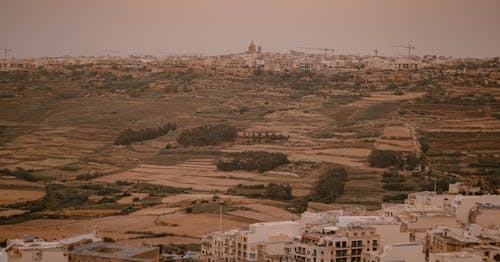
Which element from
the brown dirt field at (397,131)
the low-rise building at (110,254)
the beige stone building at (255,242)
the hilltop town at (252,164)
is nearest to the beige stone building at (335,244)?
the hilltop town at (252,164)

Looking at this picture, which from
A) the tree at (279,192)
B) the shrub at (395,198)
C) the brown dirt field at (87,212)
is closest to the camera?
the shrub at (395,198)

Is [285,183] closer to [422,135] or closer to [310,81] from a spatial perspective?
[422,135]

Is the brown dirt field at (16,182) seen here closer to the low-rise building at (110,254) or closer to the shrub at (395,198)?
the shrub at (395,198)

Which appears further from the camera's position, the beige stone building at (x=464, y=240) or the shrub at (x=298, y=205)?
the shrub at (x=298, y=205)

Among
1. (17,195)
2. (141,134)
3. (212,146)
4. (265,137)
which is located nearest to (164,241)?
(17,195)

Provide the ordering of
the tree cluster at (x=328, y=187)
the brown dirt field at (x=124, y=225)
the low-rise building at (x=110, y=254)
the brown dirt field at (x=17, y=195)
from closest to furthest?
the low-rise building at (x=110, y=254) → the brown dirt field at (x=124, y=225) → the tree cluster at (x=328, y=187) → the brown dirt field at (x=17, y=195)

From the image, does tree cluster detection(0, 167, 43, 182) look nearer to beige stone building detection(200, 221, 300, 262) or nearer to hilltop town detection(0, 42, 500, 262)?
hilltop town detection(0, 42, 500, 262)
